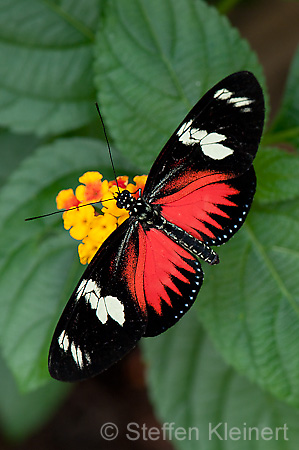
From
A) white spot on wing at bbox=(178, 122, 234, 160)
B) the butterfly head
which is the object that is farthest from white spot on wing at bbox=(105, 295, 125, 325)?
white spot on wing at bbox=(178, 122, 234, 160)

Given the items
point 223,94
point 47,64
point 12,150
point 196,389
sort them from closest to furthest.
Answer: point 223,94 → point 47,64 → point 196,389 → point 12,150

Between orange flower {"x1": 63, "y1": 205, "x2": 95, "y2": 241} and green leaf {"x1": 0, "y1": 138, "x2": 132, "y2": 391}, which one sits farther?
green leaf {"x1": 0, "y1": 138, "x2": 132, "y2": 391}

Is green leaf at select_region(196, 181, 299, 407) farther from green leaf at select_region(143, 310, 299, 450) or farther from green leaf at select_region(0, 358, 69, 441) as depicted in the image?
green leaf at select_region(0, 358, 69, 441)

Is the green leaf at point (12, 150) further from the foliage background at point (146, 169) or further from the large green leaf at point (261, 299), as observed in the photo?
the large green leaf at point (261, 299)

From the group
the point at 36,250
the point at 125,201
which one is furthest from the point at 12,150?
the point at 125,201

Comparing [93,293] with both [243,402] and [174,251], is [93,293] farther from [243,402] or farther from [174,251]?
[243,402]

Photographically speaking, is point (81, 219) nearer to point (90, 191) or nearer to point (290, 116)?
point (90, 191)

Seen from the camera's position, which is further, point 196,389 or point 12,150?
point 12,150
